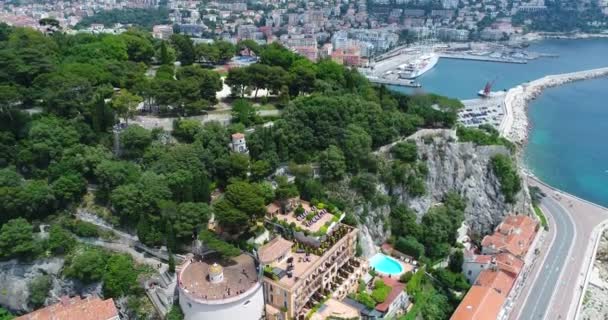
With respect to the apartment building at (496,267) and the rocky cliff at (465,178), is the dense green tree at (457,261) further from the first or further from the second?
the rocky cliff at (465,178)

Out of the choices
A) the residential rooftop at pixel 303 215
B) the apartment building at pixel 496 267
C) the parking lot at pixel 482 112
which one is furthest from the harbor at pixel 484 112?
the residential rooftop at pixel 303 215

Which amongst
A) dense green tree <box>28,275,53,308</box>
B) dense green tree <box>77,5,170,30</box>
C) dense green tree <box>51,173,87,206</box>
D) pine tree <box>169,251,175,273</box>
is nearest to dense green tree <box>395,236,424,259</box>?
pine tree <box>169,251,175,273</box>

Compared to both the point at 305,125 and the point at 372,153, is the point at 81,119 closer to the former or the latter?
the point at 305,125

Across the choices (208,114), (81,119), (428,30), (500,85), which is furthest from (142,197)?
(428,30)

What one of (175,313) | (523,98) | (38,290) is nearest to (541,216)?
(175,313)

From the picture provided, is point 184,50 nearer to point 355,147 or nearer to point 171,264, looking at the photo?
point 355,147

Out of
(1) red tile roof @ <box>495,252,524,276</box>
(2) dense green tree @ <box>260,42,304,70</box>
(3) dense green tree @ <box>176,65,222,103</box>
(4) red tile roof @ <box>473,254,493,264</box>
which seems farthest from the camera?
(2) dense green tree @ <box>260,42,304,70</box>

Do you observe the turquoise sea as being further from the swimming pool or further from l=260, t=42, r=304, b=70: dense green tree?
l=260, t=42, r=304, b=70: dense green tree

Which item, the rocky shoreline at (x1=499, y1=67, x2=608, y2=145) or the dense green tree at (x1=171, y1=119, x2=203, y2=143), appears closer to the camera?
the dense green tree at (x1=171, y1=119, x2=203, y2=143)
